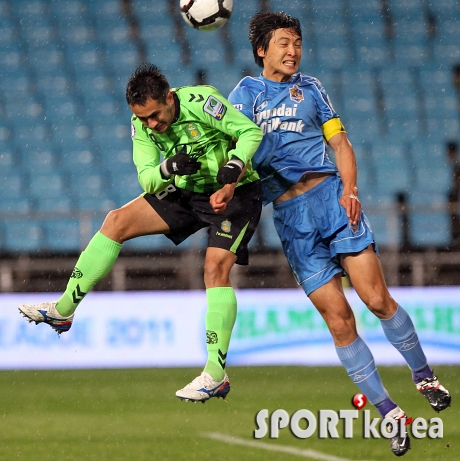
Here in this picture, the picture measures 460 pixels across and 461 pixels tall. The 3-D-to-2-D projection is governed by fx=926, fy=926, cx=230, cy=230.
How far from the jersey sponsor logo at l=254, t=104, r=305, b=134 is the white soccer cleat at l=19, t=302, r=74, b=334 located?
152 cm

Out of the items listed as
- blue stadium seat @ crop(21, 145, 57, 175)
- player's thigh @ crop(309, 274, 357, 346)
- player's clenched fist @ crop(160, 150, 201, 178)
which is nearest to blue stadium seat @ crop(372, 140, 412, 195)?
blue stadium seat @ crop(21, 145, 57, 175)

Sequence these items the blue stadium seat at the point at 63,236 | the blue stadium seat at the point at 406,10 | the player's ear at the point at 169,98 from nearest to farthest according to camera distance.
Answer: the player's ear at the point at 169,98
the blue stadium seat at the point at 63,236
the blue stadium seat at the point at 406,10

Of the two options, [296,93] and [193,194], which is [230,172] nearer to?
[193,194]

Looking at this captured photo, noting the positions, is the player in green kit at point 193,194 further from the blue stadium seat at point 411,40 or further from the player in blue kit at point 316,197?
the blue stadium seat at point 411,40

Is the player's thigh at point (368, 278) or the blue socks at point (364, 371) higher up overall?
the player's thigh at point (368, 278)

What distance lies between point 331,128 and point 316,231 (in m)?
0.58

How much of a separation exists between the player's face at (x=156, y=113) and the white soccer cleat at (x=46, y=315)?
1.18 metres

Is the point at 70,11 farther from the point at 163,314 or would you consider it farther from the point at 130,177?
the point at 163,314

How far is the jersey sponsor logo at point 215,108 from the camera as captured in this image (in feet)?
15.6

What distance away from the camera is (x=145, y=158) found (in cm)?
496

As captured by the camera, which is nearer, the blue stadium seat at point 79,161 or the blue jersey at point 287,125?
the blue jersey at point 287,125

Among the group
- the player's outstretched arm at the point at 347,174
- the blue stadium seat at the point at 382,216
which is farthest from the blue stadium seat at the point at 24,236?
the player's outstretched arm at the point at 347,174

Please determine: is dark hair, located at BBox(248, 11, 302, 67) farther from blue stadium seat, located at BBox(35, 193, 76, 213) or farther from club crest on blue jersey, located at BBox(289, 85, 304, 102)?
blue stadium seat, located at BBox(35, 193, 76, 213)

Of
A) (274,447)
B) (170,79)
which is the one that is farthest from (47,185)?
(274,447)
